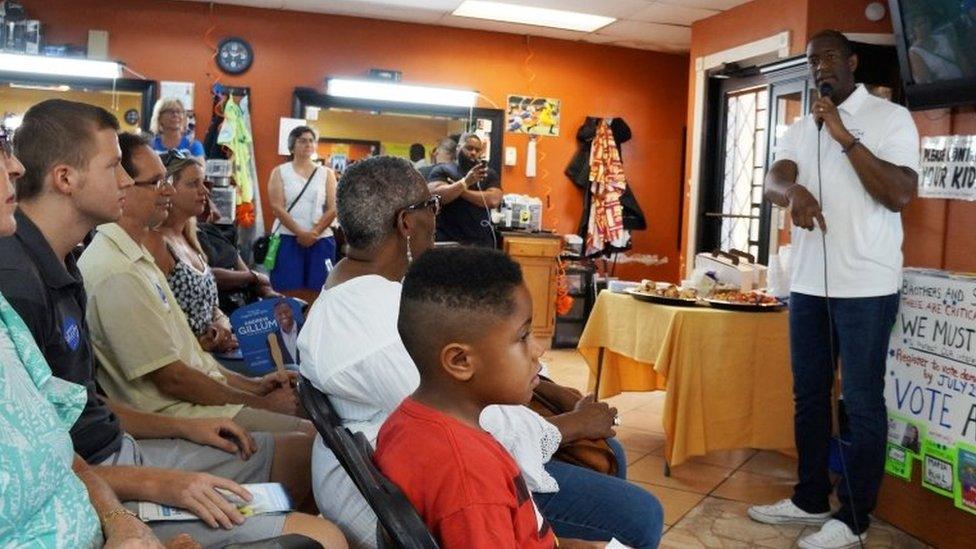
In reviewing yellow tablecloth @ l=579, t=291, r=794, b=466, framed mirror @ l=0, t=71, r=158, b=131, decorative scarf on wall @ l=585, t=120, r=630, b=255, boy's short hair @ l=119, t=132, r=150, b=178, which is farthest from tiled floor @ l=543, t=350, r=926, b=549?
framed mirror @ l=0, t=71, r=158, b=131

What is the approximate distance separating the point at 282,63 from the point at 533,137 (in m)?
2.12

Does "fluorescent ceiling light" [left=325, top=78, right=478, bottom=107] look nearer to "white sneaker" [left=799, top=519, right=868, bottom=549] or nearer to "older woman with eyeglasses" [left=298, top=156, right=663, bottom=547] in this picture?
"white sneaker" [left=799, top=519, right=868, bottom=549]

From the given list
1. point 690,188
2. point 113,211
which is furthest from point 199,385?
point 690,188

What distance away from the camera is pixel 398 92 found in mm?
6840

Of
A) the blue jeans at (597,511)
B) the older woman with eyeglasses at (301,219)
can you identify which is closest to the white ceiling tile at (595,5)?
the older woman with eyeglasses at (301,219)

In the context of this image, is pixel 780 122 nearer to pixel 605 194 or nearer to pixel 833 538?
pixel 605 194

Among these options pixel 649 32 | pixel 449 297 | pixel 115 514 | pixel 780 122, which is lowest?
pixel 115 514

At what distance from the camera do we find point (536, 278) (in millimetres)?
6344

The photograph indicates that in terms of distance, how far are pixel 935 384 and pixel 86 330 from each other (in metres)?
2.47

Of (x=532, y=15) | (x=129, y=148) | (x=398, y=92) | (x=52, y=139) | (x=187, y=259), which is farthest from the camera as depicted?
(x=398, y=92)

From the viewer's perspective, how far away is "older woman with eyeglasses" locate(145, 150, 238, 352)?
2672mm

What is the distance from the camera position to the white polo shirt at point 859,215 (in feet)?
8.65

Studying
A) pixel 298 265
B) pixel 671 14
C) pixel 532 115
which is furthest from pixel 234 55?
pixel 671 14

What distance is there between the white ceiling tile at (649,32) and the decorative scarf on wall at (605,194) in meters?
Answer: 0.79
